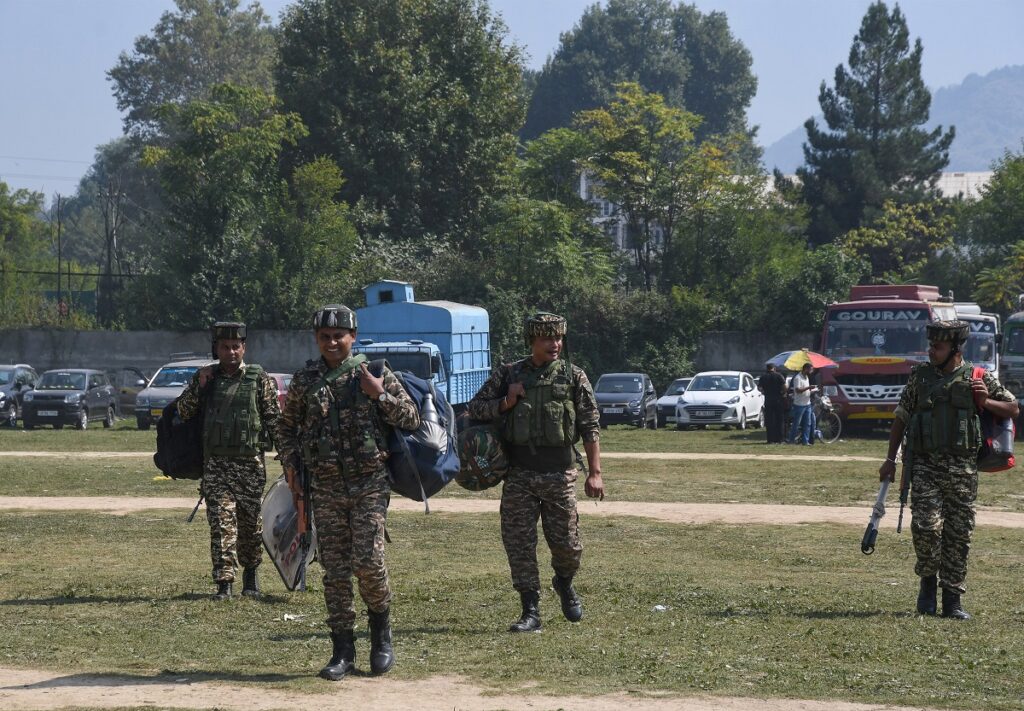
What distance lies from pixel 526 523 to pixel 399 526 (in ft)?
21.0

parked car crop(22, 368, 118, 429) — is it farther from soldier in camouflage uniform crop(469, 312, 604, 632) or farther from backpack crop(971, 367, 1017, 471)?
backpack crop(971, 367, 1017, 471)

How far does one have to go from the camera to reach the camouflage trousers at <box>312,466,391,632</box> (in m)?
8.03

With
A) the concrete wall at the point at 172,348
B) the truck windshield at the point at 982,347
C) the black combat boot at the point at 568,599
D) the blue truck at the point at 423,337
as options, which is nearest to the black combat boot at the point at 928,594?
the black combat boot at the point at 568,599

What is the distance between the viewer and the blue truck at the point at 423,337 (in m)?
32.6

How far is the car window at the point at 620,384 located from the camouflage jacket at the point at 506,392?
29240 mm

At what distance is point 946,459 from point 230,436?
15.4 ft

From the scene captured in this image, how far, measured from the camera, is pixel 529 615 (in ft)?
30.6

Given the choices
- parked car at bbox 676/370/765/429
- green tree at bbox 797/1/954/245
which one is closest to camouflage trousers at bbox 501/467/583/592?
parked car at bbox 676/370/765/429

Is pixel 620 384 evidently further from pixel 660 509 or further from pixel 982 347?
pixel 660 509

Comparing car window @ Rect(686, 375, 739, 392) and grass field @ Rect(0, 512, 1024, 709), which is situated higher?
car window @ Rect(686, 375, 739, 392)

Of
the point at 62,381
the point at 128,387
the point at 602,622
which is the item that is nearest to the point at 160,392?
the point at 62,381

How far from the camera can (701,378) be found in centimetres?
Result: 3750

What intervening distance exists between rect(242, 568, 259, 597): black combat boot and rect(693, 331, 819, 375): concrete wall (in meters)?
39.4

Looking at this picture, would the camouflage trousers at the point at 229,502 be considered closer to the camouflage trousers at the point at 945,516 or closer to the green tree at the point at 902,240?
the camouflage trousers at the point at 945,516
